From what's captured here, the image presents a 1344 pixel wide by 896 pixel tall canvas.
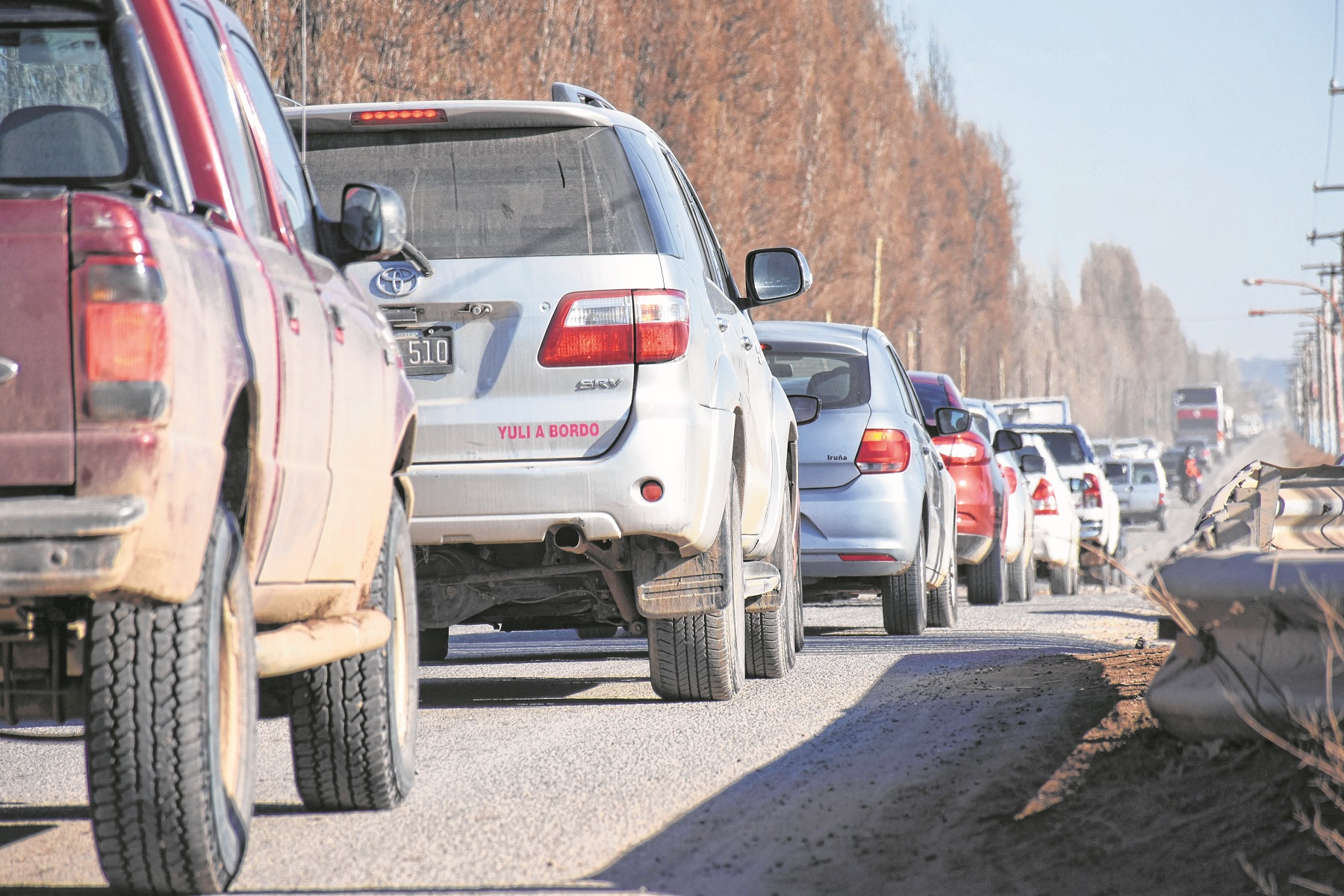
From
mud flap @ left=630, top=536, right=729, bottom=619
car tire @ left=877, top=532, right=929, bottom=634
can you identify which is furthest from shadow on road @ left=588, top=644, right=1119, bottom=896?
car tire @ left=877, top=532, right=929, bottom=634

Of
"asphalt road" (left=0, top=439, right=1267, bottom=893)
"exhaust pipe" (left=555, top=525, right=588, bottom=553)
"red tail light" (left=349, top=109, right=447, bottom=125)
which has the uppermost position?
"red tail light" (left=349, top=109, right=447, bottom=125)

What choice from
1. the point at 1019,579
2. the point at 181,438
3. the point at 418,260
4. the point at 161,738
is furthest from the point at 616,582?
the point at 1019,579

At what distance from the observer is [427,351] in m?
6.76

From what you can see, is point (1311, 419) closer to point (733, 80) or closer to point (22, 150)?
point (733, 80)

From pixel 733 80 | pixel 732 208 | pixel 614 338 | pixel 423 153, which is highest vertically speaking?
pixel 733 80

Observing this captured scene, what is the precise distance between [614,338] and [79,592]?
324 cm

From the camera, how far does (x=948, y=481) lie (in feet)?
42.4

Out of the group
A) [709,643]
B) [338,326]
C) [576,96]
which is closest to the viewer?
[338,326]

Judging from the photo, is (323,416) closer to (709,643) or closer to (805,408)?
(709,643)

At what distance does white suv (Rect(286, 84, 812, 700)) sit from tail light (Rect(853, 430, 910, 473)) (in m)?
3.52

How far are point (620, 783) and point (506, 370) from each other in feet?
5.08

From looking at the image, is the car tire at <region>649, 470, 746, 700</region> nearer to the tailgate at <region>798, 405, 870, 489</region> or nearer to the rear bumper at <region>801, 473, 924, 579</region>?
the rear bumper at <region>801, 473, 924, 579</region>

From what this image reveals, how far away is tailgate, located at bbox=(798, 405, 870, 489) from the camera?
1110 cm

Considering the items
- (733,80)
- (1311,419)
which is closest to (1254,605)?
(733,80)
